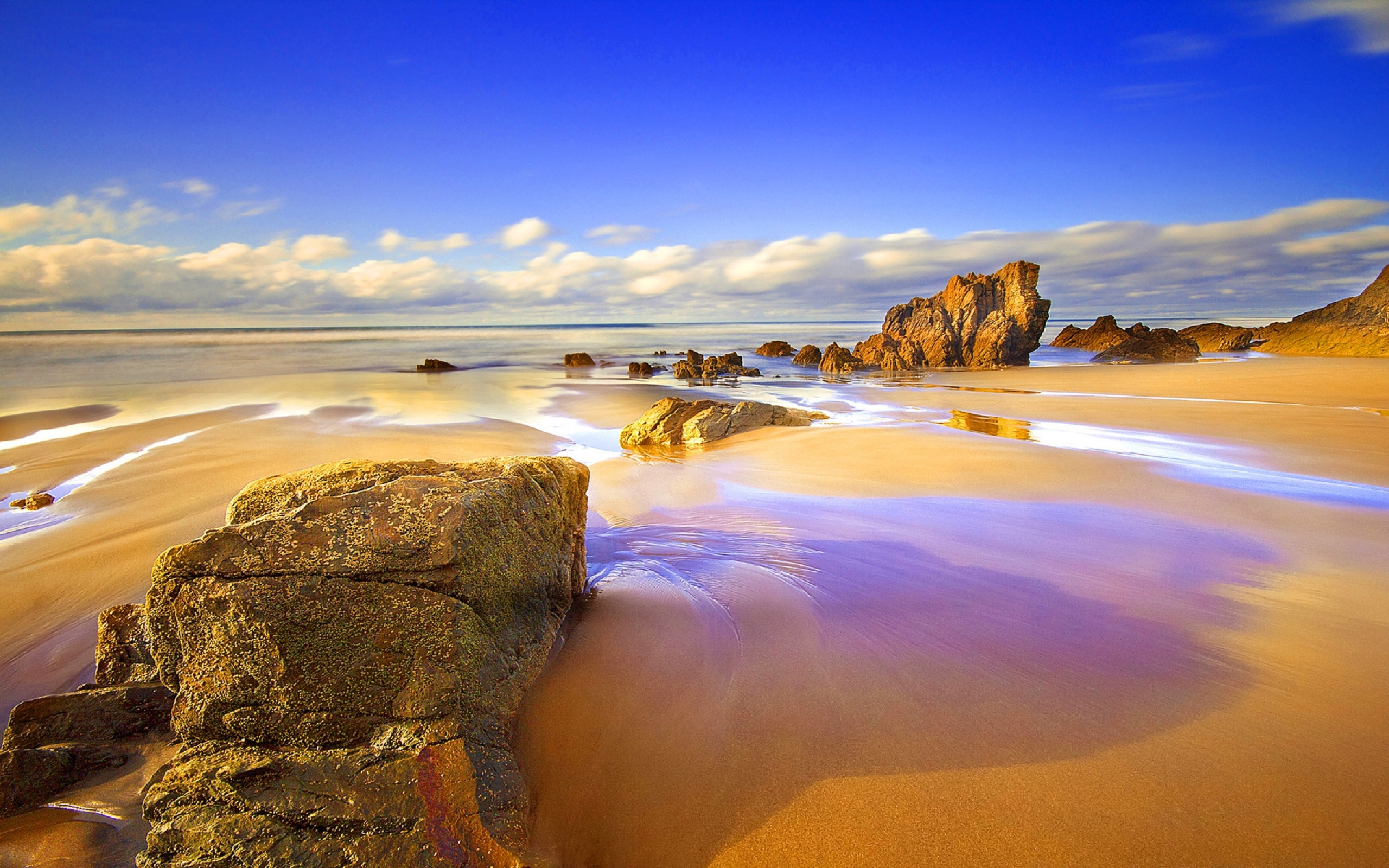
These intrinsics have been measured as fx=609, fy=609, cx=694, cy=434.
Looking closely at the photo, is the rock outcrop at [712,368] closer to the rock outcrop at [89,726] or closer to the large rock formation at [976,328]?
the large rock formation at [976,328]

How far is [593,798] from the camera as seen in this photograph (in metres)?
2.29

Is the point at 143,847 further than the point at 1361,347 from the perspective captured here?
No

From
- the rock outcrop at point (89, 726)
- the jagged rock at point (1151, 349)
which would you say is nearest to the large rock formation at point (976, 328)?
the jagged rock at point (1151, 349)

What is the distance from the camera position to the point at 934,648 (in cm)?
326

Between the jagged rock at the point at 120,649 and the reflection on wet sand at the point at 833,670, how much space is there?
1769mm

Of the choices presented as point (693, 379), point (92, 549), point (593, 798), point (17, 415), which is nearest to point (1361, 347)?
point (693, 379)

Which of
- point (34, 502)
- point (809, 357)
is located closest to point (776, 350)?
point (809, 357)

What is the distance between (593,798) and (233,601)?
146 centimetres

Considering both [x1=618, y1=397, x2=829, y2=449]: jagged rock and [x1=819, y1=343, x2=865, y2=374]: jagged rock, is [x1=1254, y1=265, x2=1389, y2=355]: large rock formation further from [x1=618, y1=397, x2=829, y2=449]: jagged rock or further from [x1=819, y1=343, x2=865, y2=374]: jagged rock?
[x1=618, y1=397, x2=829, y2=449]: jagged rock

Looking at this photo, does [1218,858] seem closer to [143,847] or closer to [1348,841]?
[1348,841]

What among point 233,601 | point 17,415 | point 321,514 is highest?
point 321,514

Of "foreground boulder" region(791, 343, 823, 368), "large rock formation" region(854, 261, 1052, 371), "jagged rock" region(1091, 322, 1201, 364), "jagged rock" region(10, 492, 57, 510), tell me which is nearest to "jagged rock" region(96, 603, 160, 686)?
"jagged rock" region(10, 492, 57, 510)

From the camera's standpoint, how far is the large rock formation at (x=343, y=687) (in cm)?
185

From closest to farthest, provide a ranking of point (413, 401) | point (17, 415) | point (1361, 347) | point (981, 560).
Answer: point (981, 560) < point (17, 415) < point (413, 401) < point (1361, 347)
